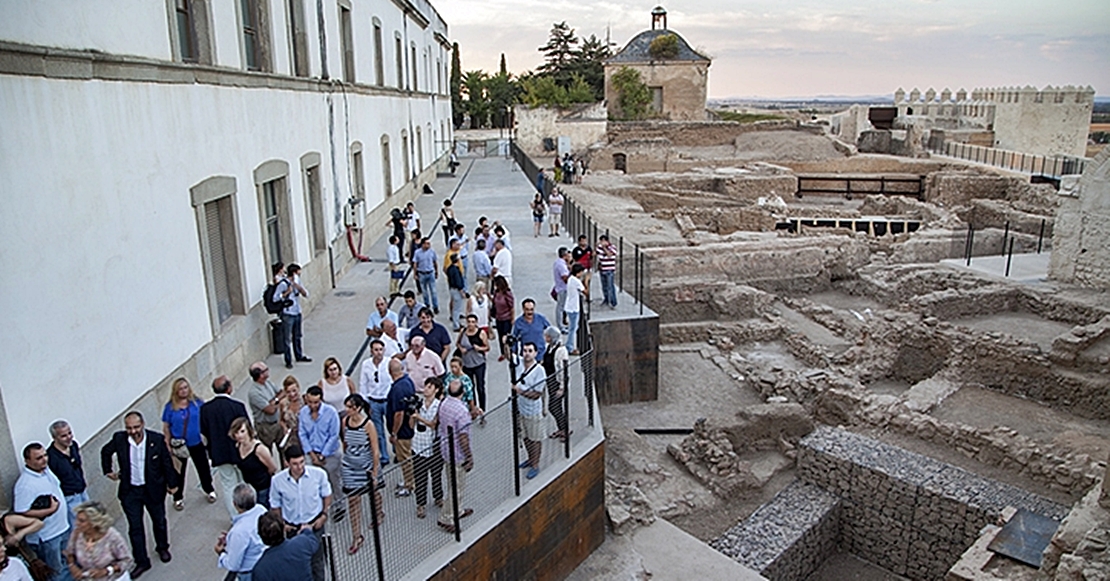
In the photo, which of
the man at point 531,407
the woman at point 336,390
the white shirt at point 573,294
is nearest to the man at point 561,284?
the white shirt at point 573,294

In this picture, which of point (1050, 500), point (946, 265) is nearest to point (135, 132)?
point (1050, 500)

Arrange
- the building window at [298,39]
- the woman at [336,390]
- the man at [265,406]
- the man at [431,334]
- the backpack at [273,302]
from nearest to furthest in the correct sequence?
the man at [265,406] → the woman at [336,390] → the man at [431,334] → the backpack at [273,302] → the building window at [298,39]

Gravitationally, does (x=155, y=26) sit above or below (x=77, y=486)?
above

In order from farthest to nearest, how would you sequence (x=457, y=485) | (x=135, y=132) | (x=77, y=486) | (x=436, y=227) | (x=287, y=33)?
1. (x=436, y=227)
2. (x=287, y=33)
3. (x=135, y=132)
4. (x=457, y=485)
5. (x=77, y=486)

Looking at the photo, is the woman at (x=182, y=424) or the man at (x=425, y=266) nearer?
the woman at (x=182, y=424)

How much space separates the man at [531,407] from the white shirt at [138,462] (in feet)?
10.6

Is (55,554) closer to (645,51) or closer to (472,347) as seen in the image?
(472,347)

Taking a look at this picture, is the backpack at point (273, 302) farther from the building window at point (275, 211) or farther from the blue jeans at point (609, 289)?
the blue jeans at point (609, 289)

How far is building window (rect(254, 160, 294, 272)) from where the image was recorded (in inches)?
429

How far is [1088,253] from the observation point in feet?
55.1

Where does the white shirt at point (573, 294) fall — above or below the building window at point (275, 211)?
below

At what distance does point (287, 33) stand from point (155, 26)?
500cm

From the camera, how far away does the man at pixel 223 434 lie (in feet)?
20.1

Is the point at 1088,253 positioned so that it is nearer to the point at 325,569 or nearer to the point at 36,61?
the point at 325,569
